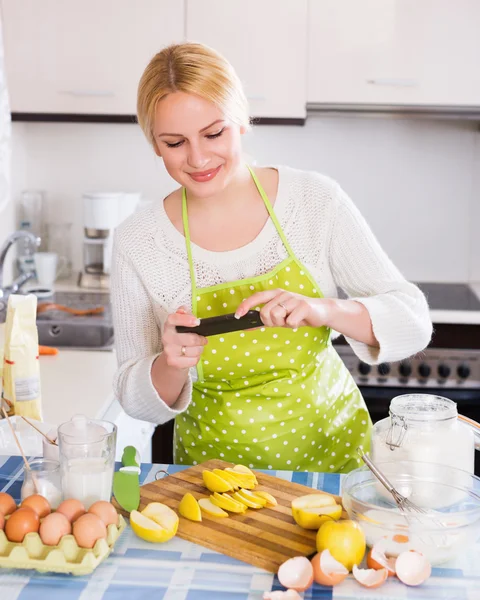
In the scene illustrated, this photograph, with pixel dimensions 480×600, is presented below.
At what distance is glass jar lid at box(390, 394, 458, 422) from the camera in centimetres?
A: 117

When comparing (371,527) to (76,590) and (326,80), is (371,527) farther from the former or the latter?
(326,80)

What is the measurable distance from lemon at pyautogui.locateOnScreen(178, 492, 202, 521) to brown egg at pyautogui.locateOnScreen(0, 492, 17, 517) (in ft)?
0.72

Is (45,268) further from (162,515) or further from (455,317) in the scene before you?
(162,515)

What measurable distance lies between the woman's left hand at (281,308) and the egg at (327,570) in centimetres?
38

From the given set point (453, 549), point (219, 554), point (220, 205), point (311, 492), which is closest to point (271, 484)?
point (311, 492)

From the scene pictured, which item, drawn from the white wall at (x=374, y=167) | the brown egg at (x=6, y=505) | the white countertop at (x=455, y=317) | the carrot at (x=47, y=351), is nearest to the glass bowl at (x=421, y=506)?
the brown egg at (x=6, y=505)

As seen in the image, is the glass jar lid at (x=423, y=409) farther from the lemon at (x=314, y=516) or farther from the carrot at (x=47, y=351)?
the carrot at (x=47, y=351)

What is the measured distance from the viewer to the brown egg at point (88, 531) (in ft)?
3.43

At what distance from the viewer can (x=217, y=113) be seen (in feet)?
4.62

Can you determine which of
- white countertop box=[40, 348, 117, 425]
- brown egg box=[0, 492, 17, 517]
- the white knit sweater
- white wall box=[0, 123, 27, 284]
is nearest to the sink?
white countertop box=[40, 348, 117, 425]

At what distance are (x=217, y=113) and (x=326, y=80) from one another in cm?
138

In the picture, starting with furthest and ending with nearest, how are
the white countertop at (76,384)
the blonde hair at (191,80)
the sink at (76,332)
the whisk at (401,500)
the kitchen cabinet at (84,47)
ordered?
the kitchen cabinet at (84,47) < the sink at (76,332) < the white countertop at (76,384) < the blonde hair at (191,80) < the whisk at (401,500)

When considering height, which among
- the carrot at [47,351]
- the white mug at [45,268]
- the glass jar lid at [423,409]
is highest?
the glass jar lid at [423,409]

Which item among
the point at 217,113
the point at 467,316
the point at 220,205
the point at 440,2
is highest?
the point at 440,2
